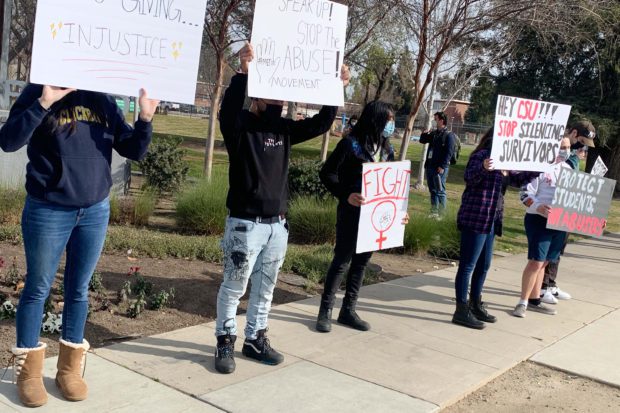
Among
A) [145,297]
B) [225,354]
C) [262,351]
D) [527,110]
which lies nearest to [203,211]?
[145,297]

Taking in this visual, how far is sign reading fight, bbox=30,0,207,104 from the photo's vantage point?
3.35 m

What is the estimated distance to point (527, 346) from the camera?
555 centimetres

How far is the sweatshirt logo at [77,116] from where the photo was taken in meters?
3.45

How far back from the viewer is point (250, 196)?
4.18 meters

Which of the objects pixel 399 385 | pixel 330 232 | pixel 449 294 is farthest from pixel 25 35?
pixel 399 385

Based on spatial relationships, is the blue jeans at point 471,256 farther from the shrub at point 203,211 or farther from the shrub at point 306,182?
the shrub at point 306,182

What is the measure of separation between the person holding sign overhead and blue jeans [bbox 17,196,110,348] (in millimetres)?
4158

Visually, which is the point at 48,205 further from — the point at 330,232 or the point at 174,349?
the point at 330,232

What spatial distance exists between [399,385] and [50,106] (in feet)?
8.90

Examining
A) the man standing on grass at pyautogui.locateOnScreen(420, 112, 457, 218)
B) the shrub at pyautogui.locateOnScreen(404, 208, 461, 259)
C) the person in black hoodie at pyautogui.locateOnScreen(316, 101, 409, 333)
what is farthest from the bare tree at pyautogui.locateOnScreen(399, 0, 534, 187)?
the person in black hoodie at pyautogui.locateOnScreen(316, 101, 409, 333)

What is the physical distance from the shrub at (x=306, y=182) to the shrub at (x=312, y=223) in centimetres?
72

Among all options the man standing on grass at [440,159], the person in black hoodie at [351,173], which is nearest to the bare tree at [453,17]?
the man standing on grass at [440,159]

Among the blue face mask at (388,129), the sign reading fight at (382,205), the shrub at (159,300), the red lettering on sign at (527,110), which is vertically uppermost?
the red lettering on sign at (527,110)

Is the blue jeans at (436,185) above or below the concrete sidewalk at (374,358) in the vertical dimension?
above
